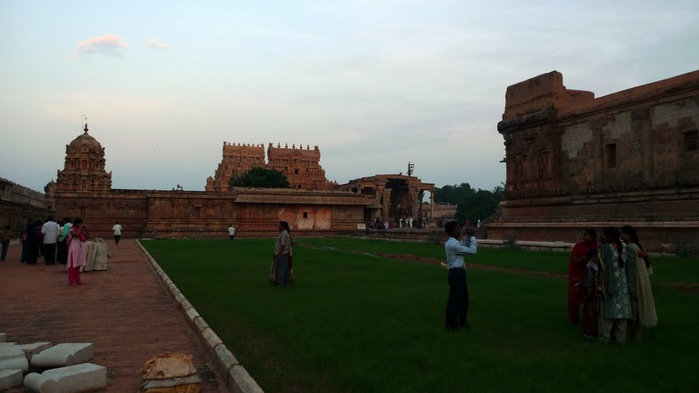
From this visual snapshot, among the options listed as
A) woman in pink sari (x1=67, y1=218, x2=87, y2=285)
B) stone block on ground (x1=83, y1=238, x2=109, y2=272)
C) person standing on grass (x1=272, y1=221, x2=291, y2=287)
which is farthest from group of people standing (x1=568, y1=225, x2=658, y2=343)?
stone block on ground (x1=83, y1=238, x2=109, y2=272)

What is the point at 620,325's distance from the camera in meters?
6.38

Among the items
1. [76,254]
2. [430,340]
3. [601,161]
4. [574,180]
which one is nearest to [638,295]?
[430,340]

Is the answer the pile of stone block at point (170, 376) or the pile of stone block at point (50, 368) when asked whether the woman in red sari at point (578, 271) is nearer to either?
the pile of stone block at point (170, 376)

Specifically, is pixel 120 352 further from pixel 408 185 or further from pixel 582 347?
pixel 408 185

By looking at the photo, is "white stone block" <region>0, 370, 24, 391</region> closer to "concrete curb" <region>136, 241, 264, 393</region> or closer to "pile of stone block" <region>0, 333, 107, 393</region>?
"pile of stone block" <region>0, 333, 107, 393</region>

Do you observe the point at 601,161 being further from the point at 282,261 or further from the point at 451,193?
the point at 451,193

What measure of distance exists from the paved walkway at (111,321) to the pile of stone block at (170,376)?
0.17 m

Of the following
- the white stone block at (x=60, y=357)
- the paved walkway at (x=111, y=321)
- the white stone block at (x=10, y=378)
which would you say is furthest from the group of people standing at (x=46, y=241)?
the white stone block at (x=10, y=378)

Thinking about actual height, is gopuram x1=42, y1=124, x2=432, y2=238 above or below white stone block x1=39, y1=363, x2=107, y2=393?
above

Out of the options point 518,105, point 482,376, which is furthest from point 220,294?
point 518,105

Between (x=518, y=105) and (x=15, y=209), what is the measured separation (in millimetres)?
33058

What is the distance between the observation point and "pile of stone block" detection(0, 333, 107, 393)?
462cm

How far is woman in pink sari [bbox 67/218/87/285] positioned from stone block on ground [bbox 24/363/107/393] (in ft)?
26.4

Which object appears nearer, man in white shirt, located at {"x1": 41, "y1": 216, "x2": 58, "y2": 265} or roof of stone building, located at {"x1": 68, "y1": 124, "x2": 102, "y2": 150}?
man in white shirt, located at {"x1": 41, "y1": 216, "x2": 58, "y2": 265}
